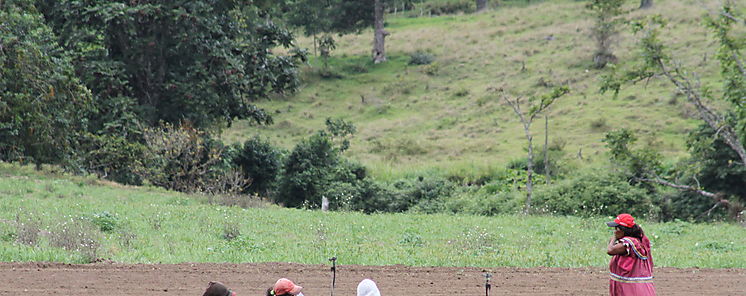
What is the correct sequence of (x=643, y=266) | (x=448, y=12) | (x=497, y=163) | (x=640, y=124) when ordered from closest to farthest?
(x=643, y=266), (x=497, y=163), (x=640, y=124), (x=448, y=12)

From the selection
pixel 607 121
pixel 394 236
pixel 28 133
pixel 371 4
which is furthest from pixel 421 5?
pixel 394 236

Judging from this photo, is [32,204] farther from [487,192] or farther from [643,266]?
[487,192]

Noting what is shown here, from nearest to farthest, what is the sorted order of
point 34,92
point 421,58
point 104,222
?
point 104,222, point 34,92, point 421,58

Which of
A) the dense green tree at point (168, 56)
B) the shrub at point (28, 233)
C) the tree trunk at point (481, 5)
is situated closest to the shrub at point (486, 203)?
the dense green tree at point (168, 56)

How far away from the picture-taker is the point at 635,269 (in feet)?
31.2

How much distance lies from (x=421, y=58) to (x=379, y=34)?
3.53 m

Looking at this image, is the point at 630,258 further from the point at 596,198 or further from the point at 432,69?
the point at 432,69

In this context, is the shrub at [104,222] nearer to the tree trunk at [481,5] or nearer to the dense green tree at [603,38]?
the dense green tree at [603,38]

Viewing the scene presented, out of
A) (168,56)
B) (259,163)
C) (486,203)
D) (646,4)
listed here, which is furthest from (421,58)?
(486,203)

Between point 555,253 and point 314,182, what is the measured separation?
52.3 feet

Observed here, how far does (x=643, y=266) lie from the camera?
31.2 feet

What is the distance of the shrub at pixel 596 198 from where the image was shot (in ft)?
86.8

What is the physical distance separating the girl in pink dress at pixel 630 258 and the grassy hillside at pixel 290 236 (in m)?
4.90

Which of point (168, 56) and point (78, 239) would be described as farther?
point (168, 56)
